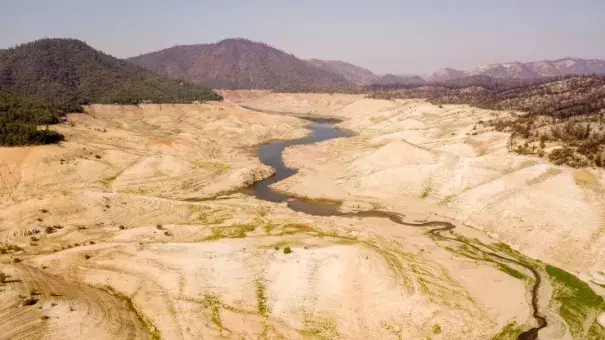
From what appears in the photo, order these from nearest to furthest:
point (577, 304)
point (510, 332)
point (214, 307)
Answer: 1. point (510, 332)
2. point (214, 307)
3. point (577, 304)

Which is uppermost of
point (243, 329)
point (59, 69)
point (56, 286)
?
point (59, 69)

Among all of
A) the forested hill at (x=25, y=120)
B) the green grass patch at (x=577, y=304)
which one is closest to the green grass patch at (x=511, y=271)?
the green grass patch at (x=577, y=304)

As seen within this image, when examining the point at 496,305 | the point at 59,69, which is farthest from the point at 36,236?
the point at 59,69

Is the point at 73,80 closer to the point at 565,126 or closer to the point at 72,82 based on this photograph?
the point at 72,82

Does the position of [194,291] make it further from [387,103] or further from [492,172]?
[387,103]

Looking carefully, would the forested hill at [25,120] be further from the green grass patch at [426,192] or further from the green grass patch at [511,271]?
the green grass patch at [511,271]

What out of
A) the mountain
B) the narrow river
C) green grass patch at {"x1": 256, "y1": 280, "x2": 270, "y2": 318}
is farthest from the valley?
the mountain

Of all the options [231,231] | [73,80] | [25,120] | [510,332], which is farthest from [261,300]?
[73,80]
